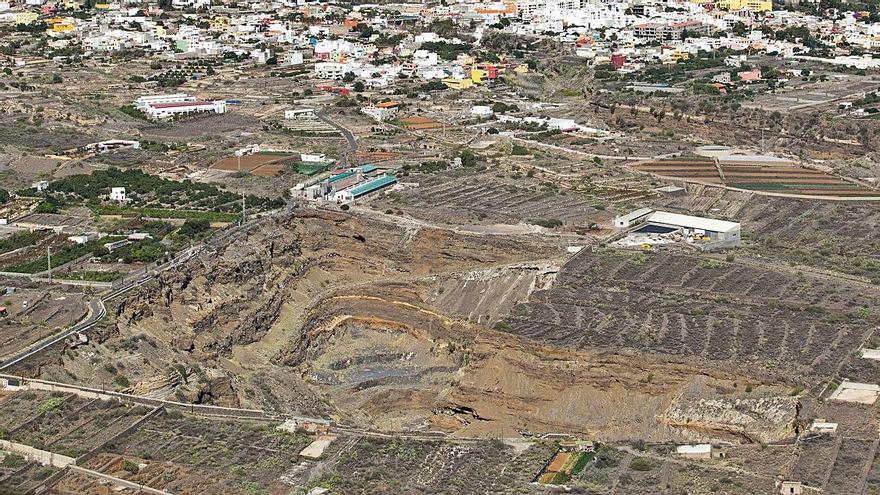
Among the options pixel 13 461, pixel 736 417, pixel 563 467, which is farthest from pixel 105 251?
pixel 736 417

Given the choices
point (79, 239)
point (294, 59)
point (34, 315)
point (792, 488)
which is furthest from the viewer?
point (294, 59)

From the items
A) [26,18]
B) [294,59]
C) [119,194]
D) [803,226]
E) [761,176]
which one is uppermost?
[119,194]

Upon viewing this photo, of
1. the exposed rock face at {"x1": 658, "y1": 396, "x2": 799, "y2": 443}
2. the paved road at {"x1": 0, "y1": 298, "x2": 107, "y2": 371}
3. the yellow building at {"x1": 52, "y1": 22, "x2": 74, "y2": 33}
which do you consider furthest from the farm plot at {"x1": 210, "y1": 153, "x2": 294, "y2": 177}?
the yellow building at {"x1": 52, "y1": 22, "x2": 74, "y2": 33}

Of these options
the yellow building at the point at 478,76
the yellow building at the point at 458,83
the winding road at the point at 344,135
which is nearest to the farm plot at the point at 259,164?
the winding road at the point at 344,135

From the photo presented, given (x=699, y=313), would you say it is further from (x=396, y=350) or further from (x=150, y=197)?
(x=150, y=197)

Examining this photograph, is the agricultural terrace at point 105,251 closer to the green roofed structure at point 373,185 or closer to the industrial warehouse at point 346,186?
the industrial warehouse at point 346,186

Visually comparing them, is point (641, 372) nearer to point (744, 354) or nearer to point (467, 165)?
point (744, 354)
